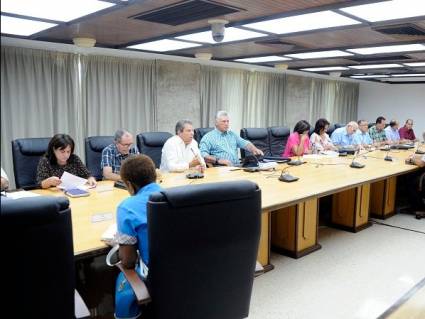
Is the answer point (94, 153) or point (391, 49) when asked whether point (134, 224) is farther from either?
point (391, 49)

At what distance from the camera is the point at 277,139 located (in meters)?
5.42

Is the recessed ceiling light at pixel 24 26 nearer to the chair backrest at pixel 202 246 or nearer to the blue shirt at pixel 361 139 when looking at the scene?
the chair backrest at pixel 202 246

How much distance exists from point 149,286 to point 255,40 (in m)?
3.20

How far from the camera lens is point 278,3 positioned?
2.50m

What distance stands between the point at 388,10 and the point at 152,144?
2441 mm

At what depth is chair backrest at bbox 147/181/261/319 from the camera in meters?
1.15

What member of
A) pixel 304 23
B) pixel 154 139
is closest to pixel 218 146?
pixel 154 139

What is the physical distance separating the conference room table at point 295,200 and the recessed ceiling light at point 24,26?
1.44 metres

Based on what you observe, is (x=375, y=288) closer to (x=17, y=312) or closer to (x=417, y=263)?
(x=417, y=263)

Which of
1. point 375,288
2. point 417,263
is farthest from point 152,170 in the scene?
point 417,263

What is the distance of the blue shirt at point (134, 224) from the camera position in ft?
4.59

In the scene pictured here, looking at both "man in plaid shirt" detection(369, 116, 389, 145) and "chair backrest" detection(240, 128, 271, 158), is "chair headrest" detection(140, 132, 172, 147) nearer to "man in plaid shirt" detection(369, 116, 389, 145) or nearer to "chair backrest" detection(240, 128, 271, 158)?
"chair backrest" detection(240, 128, 271, 158)

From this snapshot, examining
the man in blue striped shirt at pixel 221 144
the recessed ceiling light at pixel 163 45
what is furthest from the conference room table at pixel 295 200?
the recessed ceiling light at pixel 163 45

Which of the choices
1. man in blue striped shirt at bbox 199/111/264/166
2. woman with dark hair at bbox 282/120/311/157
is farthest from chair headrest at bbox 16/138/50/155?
woman with dark hair at bbox 282/120/311/157
